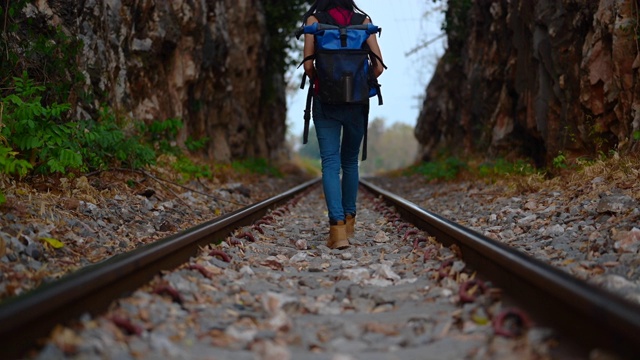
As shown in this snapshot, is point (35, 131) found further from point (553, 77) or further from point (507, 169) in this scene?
point (507, 169)

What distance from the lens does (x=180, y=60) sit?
12805 millimetres

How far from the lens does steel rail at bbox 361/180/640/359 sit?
1.88 metres

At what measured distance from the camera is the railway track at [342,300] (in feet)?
7.00

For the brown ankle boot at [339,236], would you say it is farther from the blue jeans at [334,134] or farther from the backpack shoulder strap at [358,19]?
the backpack shoulder strap at [358,19]

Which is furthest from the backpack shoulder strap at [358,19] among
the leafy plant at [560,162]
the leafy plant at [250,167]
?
the leafy plant at [250,167]

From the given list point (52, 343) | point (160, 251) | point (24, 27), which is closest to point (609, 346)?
point (52, 343)

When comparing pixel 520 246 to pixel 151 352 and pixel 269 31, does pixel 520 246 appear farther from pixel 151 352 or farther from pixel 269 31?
pixel 269 31

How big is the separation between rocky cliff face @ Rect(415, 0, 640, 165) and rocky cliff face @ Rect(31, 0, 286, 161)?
6729 mm

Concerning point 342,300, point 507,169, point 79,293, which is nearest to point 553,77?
point 507,169

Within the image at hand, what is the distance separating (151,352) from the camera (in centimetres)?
218

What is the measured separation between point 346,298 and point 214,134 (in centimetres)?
1390

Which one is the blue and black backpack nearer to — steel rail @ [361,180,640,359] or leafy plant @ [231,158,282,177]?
steel rail @ [361,180,640,359]

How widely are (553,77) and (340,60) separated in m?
5.93

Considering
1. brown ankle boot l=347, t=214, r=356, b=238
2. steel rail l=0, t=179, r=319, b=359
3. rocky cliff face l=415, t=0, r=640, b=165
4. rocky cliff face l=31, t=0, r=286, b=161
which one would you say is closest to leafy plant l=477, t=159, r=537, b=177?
rocky cliff face l=415, t=0, r=640, b=165
